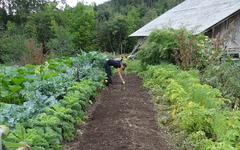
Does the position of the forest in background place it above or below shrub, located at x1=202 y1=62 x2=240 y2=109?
above

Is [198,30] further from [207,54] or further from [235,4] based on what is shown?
[207,54]

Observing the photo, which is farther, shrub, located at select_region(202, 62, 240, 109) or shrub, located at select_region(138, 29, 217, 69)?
shrub, located at select_region(138, 29, 217, 69)

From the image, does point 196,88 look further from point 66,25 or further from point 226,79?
point 66,25

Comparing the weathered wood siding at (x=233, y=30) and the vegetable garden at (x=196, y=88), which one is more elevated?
the weathered wood siding at (x=233, y=30)

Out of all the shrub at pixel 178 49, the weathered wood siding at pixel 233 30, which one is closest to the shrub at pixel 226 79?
the shrub at pixel 178 49

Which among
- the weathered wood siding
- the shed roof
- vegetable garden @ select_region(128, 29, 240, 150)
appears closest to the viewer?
vegetable garden @ select_region(128, 29, 240, 150)

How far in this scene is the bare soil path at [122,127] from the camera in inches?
261

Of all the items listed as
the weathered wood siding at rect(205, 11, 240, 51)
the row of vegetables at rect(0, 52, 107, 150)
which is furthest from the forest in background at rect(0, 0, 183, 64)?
the row of vegetables at rect(0, 52, 107, 150)

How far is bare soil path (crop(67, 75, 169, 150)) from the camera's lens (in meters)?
6.62

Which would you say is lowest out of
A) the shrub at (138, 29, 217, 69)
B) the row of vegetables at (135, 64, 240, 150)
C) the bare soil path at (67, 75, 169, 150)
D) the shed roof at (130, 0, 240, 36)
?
the bare soil path at (67, 75, 169, 150)

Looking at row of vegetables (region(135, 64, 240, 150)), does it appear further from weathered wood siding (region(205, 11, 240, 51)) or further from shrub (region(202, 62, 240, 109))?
weathered wood siding (region(205, 11, 240, 51))

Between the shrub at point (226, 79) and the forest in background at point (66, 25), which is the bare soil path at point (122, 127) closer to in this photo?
the shrub at point (226, 79)

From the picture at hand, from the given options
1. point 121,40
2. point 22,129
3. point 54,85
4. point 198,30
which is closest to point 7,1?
point 121,40

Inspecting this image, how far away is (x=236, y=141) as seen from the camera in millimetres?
5668
